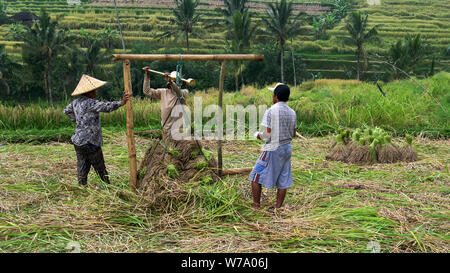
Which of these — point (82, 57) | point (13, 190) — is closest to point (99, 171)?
point (13, 190)

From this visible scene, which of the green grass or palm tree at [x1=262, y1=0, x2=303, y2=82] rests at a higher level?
palm tree at [x1=262, y1=0, x2=303, y2=82]

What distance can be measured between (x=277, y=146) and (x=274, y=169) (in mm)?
203

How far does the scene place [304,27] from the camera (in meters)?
50.7

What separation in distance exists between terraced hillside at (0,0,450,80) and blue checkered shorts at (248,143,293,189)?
3345 cm

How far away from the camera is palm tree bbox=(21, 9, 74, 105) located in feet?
104

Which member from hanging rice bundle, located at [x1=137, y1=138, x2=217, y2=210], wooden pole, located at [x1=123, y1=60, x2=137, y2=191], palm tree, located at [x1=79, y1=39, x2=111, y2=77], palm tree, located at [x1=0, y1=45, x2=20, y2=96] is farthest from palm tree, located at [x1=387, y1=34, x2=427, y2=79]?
wooden pole, located at [x1=123, y1=60, x2=137, y2=191]

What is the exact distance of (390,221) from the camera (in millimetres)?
3502

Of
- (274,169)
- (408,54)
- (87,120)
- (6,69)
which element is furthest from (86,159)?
(408,54)

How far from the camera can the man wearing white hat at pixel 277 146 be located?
3.65m

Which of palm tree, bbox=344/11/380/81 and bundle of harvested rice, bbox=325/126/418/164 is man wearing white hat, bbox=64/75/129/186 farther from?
palm tree, bbox=344/11/380/81

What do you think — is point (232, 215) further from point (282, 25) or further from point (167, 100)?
point (282, 25)

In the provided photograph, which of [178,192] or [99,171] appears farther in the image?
[99,171]

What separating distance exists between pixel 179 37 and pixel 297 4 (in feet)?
89.7
